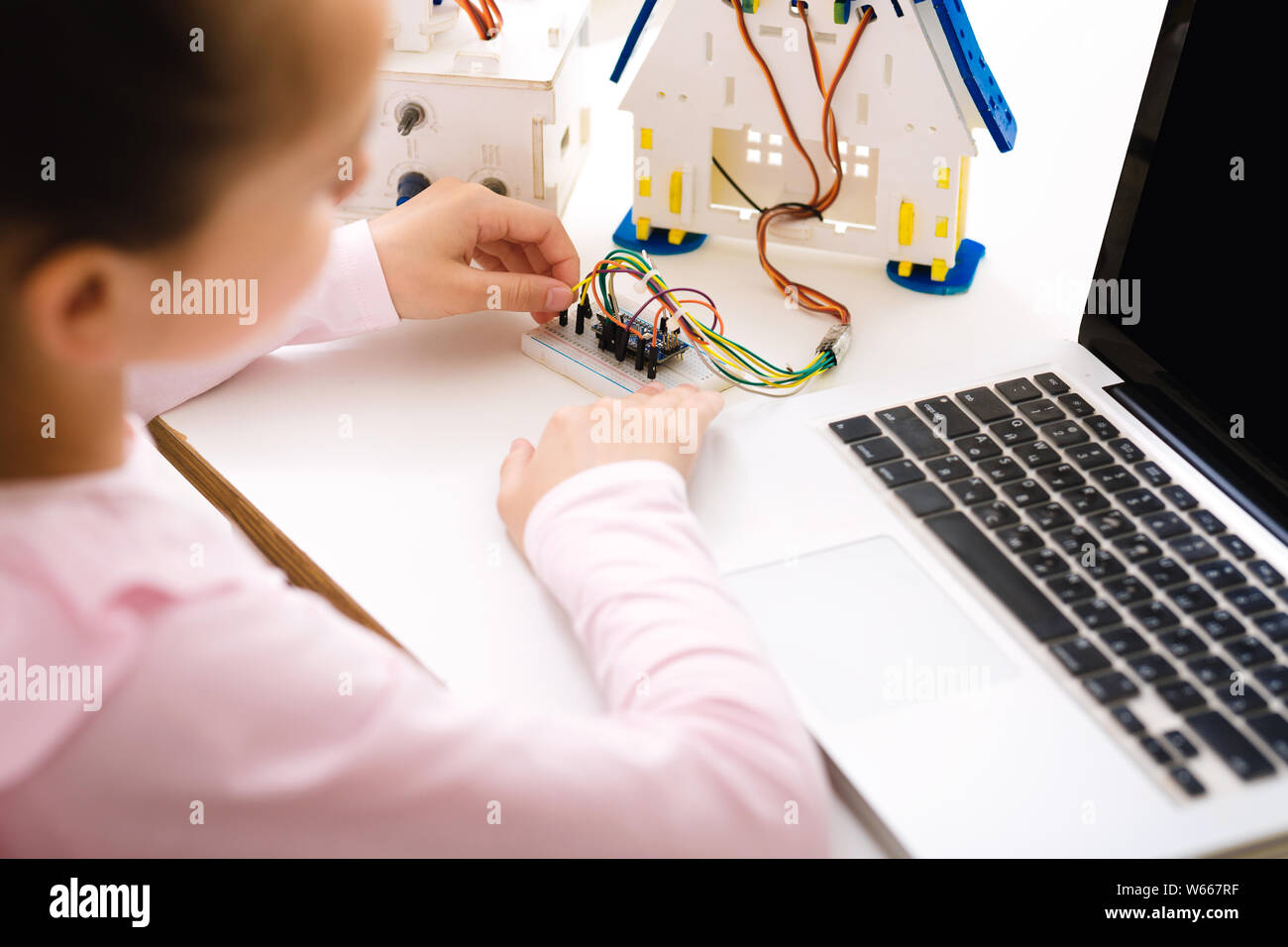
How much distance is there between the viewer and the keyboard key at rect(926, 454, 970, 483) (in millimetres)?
727

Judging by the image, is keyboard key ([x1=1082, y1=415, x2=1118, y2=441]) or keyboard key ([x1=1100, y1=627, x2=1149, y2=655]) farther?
keyboard key ([x1=1082, y1=415, x2=1118, y2=441])

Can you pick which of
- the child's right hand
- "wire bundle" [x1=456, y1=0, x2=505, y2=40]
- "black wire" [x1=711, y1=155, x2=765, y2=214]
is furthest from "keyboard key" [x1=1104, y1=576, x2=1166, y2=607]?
"wire bundle" [x1=456, y1=0, x2=505, y2=40]

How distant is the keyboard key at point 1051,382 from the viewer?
0.79m

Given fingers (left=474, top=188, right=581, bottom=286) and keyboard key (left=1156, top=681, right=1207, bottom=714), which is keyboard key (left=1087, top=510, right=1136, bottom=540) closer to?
keyboard key (left=1156, top=681, right=1207, bottom=714)

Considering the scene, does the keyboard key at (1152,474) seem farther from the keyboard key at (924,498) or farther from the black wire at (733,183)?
the black wire at (733,183)

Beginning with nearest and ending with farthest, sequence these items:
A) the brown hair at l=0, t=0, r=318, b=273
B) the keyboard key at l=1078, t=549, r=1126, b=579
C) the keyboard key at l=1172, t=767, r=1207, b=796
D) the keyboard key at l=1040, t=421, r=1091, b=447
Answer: the brown hair at l=0, t=0, r=318, b=273, the keyboard key at l=1172, t=767, r=1207, b=796, the keyboard key at l=1078, t=549, r=1126, b=579, the keyboard key at l=1040, t=421, r=1091, b=447

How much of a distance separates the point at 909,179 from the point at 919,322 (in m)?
0.12

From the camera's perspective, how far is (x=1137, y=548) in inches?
26.0

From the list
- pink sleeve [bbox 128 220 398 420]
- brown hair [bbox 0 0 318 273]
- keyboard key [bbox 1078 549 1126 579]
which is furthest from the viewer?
pink sleeve [bbox 128 220 398 420]

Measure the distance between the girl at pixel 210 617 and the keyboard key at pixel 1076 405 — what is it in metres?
0.32

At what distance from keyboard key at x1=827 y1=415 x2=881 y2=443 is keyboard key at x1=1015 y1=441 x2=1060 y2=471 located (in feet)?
0.30

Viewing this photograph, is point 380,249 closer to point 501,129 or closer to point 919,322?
point 501,129

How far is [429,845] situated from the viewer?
51 centimetres
